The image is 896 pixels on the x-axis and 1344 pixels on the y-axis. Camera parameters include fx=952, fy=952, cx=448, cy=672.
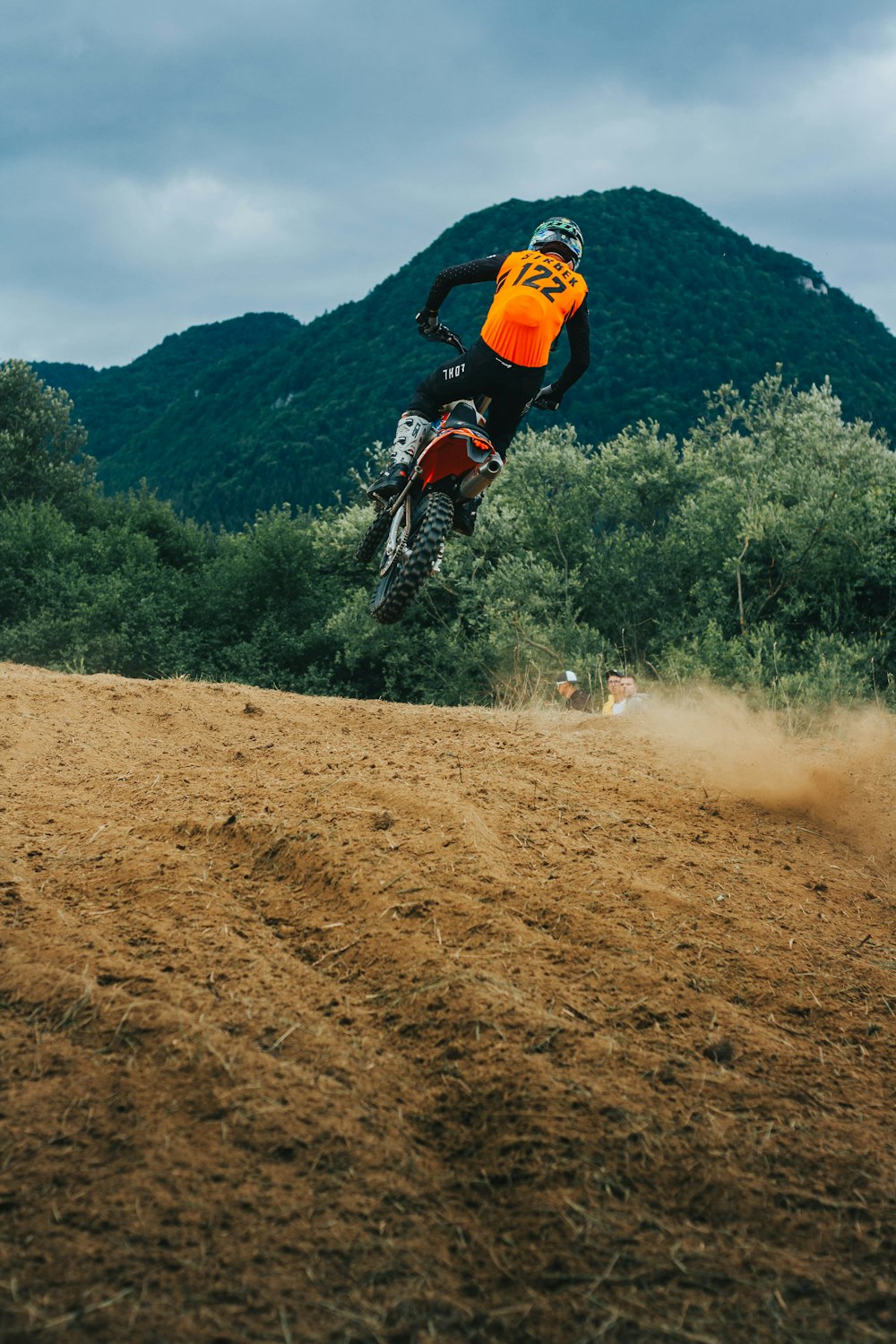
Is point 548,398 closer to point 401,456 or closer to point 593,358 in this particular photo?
point 401,456

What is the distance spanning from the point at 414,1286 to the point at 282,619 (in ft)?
80.9

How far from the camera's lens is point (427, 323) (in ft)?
23.1

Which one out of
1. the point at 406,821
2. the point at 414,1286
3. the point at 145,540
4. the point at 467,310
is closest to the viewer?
the point at 414,1286

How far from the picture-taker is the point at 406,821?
479cm

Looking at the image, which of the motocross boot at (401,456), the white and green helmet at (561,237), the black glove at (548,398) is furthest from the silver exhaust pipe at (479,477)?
the white and green helmet at (561,237)

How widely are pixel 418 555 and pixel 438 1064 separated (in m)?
3.96

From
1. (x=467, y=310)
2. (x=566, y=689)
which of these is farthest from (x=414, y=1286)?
(x=467, y=310)

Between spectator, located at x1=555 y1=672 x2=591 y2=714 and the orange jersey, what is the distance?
4242 millimetres

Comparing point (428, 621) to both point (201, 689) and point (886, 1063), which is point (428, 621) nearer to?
point (201, 689)

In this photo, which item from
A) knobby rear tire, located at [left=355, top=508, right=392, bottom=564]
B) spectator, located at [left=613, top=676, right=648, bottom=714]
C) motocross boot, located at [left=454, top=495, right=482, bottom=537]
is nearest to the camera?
motocross boot, located at [left=454, top=495, right=482, bottom=537]

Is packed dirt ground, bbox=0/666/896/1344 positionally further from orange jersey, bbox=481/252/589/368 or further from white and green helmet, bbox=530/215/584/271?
white and green helmet, bbox=530/215/584/271

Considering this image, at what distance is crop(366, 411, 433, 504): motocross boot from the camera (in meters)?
6.78

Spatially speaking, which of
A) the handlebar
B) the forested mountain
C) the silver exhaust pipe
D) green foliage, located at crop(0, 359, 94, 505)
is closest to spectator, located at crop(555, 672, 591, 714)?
the silver exhaust pipe

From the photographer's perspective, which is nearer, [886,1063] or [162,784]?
[886,1063]
